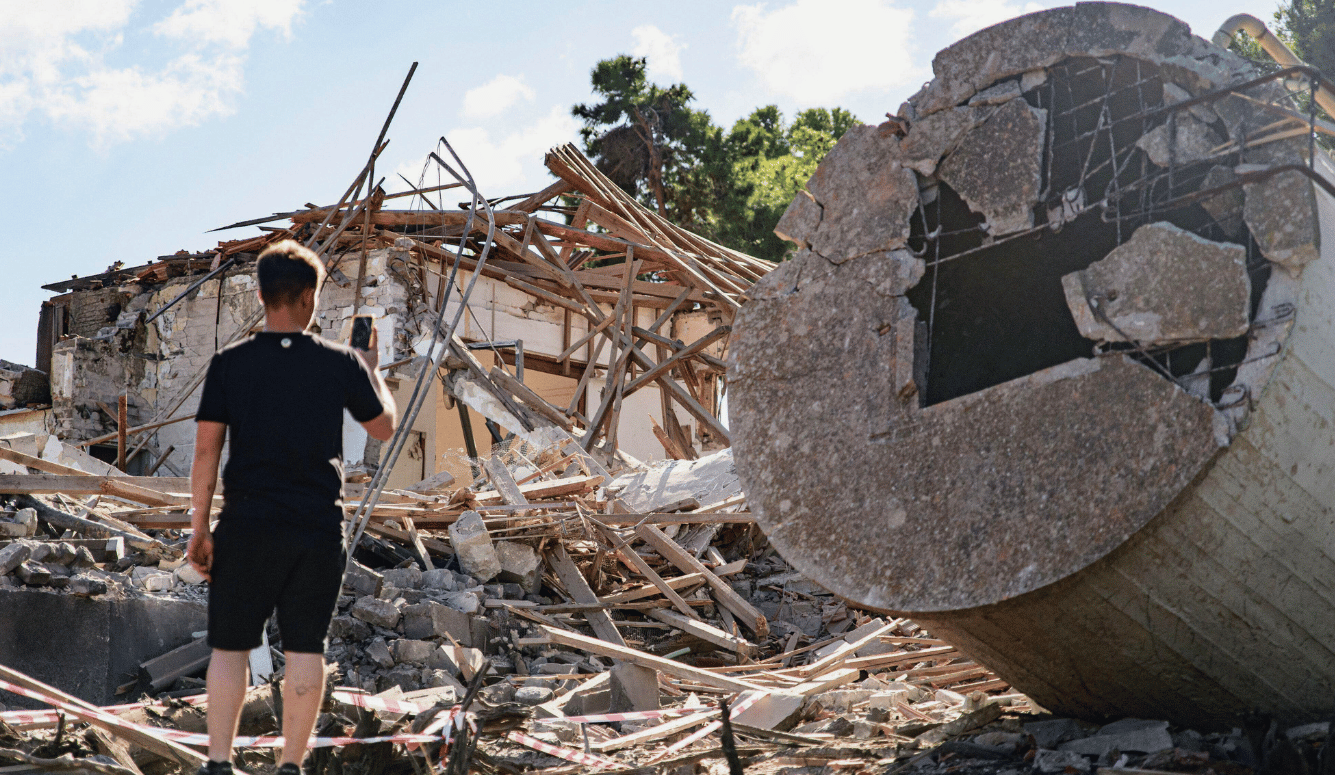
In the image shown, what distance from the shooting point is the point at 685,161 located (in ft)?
79.3

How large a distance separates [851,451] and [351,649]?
332 cm

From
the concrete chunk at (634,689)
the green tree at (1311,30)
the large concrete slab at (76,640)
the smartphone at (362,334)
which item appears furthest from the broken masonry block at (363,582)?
the green tree at (1311,30)

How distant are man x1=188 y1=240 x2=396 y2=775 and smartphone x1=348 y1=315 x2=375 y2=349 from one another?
0.19 metres

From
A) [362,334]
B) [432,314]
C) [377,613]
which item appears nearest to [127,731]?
[362,334]

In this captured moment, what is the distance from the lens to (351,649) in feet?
18.5

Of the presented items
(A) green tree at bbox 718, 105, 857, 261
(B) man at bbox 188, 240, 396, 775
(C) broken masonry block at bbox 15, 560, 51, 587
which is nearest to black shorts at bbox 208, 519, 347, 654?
(B) man at bbox 188, 240, 396, 775

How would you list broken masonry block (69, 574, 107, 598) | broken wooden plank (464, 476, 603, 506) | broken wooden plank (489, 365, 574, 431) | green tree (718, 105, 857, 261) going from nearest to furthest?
1. broken masonry block (69, 574, 107, 598)
2. broken wooden plank (464, 476, 603, 506)
3. broken wooden plank (489, 365, 574, 431)
4. green tree (718, 105, 857, 261)

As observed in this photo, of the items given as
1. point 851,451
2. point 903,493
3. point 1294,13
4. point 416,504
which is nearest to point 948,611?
point 903,493

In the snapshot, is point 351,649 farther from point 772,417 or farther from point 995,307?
point 995,307

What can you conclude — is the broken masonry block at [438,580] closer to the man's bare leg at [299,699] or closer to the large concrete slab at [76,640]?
the large concrete slab at [76,640]

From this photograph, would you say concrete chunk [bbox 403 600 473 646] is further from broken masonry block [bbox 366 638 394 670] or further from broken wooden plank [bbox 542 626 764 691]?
broken wooden plank [bbox 542 626 764 691]

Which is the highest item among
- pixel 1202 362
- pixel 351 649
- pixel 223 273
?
pixel 223 273

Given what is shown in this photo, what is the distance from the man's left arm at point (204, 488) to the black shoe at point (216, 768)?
465 mm

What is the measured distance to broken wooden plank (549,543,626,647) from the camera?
6.79 m
